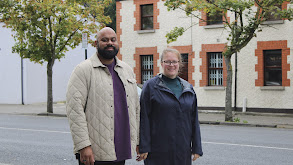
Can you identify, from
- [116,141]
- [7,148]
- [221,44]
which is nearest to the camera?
[116,141]

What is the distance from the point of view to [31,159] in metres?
8.09

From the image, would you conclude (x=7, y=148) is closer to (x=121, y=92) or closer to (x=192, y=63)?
(x=121, y=92)

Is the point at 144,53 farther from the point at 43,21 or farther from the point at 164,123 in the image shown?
the point at 164,123

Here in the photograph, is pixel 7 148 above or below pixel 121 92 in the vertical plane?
below

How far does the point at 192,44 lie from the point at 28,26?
815cm

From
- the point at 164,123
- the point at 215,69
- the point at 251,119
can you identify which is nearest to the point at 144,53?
the point at 215,69

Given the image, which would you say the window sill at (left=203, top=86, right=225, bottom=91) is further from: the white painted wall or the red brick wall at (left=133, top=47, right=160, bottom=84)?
the white painted wall

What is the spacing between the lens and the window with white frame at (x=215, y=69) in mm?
20281

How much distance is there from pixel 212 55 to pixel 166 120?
55.9 ft

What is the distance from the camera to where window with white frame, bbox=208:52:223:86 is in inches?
798

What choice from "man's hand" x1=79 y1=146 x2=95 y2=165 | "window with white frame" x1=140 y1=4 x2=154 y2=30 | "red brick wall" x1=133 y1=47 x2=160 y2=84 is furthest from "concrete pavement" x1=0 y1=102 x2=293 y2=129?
"man's hand" x1=79 y1=146 x2=95 y2=165

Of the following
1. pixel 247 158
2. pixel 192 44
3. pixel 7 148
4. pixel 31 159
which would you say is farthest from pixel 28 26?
pixel 247 158

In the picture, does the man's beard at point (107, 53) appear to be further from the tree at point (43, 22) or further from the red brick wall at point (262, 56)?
the red brick wall at point (262, 56)

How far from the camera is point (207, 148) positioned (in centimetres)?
928
